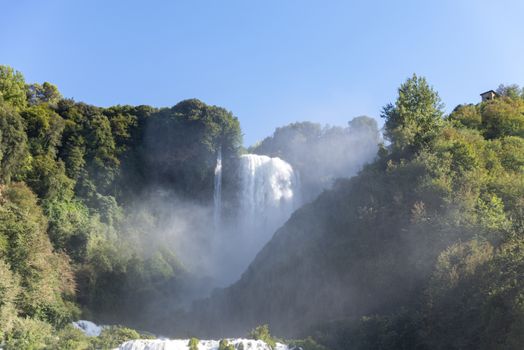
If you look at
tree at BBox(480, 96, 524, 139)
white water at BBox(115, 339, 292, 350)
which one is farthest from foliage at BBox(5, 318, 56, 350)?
tree at BBox(480, 96, 524, 139)

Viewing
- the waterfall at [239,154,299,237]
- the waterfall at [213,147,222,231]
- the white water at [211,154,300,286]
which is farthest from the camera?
the waterfall at [213,147,222,231]

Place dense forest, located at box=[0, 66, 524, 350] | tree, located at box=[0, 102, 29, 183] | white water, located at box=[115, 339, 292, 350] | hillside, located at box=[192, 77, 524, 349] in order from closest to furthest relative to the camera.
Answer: hillside, located at box=[192, 77, 524, 349]
dense forest, located at box=[0, 66, 524, 350]
white water, located at box=[115, 339, 292, 350]
tree, located at box=[0, 102, 29, 183]

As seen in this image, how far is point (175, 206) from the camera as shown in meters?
47.1

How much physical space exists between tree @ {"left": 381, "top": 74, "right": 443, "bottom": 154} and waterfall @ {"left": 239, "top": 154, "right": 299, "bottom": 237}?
13.1 metres

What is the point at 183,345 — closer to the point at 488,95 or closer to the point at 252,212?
the point at 252,212

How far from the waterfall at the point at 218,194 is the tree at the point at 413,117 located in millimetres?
16780

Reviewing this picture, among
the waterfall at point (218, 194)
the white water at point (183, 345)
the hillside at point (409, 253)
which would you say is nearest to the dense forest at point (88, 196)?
the waterfall at point (218, 194)

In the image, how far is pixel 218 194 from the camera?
157 ft

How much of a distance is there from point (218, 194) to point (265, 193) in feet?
13.8

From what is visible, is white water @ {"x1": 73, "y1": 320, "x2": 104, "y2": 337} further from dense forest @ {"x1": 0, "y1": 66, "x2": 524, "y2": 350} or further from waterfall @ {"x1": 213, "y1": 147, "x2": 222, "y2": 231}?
waterfall @ {"x1": 213, "y1": 147, "x2": 222, "y2": 231}

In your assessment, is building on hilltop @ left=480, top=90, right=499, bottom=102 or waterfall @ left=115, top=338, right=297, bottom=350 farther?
building on hilltop @ left=480, top=90, right=499, bottom=102

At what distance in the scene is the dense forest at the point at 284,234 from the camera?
71.2ft

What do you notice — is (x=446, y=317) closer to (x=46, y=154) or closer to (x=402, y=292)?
(x=402, y=292)

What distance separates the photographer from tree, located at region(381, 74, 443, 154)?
32594mm
